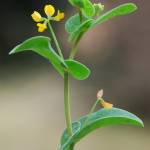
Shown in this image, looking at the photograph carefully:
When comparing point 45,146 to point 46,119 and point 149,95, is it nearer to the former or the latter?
point 46,119

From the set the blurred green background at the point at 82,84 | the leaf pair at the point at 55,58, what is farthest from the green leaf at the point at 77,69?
the blurred green background at the point at 82,84

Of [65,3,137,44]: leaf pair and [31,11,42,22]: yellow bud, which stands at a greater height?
[31,11,42,22]: yellow bud

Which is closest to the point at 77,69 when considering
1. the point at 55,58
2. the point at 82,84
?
the point at 55,58

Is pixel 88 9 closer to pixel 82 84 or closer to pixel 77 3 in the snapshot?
pixel 77 3

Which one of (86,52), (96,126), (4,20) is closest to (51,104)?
(86,52)

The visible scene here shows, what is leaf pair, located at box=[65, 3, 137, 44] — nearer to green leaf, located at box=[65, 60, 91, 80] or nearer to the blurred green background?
green leaf, located at box=[65, 60, 91, 80]

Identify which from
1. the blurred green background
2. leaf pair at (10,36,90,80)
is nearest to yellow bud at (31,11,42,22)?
leaf pair at (10,36,90,80)
